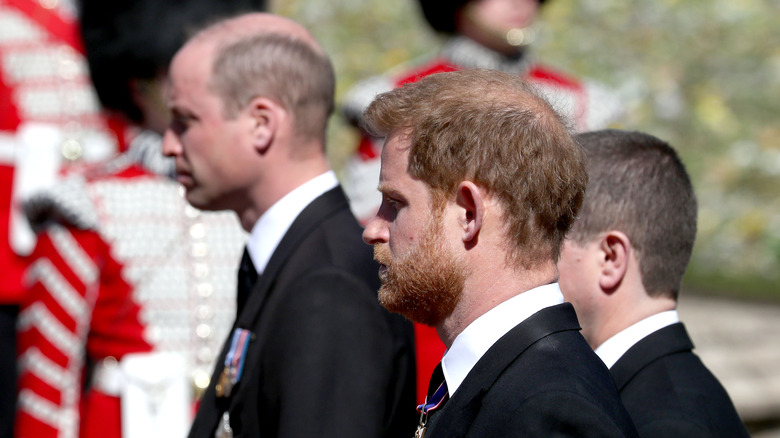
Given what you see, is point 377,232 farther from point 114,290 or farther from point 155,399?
point 114,290

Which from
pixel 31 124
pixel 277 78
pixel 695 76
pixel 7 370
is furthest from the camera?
pixel 695 76

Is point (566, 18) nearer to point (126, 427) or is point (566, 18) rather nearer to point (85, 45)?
point (85, 45)

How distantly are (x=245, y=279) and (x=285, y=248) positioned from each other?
9.8 inches

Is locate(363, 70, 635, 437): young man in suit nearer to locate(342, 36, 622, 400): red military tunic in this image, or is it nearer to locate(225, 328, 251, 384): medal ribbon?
locate(225, 328, 251, 384): medal ribbon

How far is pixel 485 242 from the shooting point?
179 cm

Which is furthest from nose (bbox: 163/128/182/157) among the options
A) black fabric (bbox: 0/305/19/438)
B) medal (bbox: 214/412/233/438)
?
black fabric (bbox: 0/305/19/438)

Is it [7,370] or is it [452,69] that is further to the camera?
[7,370]

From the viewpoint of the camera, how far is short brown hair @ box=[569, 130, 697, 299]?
237cm

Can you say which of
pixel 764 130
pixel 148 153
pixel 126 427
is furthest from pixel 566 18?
pixel 126 427

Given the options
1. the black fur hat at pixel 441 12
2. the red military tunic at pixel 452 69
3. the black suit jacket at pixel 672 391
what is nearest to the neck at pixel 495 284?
the black suit jacket at pixel 672 391

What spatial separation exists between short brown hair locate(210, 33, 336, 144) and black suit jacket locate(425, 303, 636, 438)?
3.62 ft

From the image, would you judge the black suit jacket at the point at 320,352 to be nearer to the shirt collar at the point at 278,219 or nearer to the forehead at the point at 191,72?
the shirt collar at the point at 278,219

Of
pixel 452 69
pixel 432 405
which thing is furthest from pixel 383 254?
pixel 452 69

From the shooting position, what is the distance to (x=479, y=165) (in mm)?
1772
